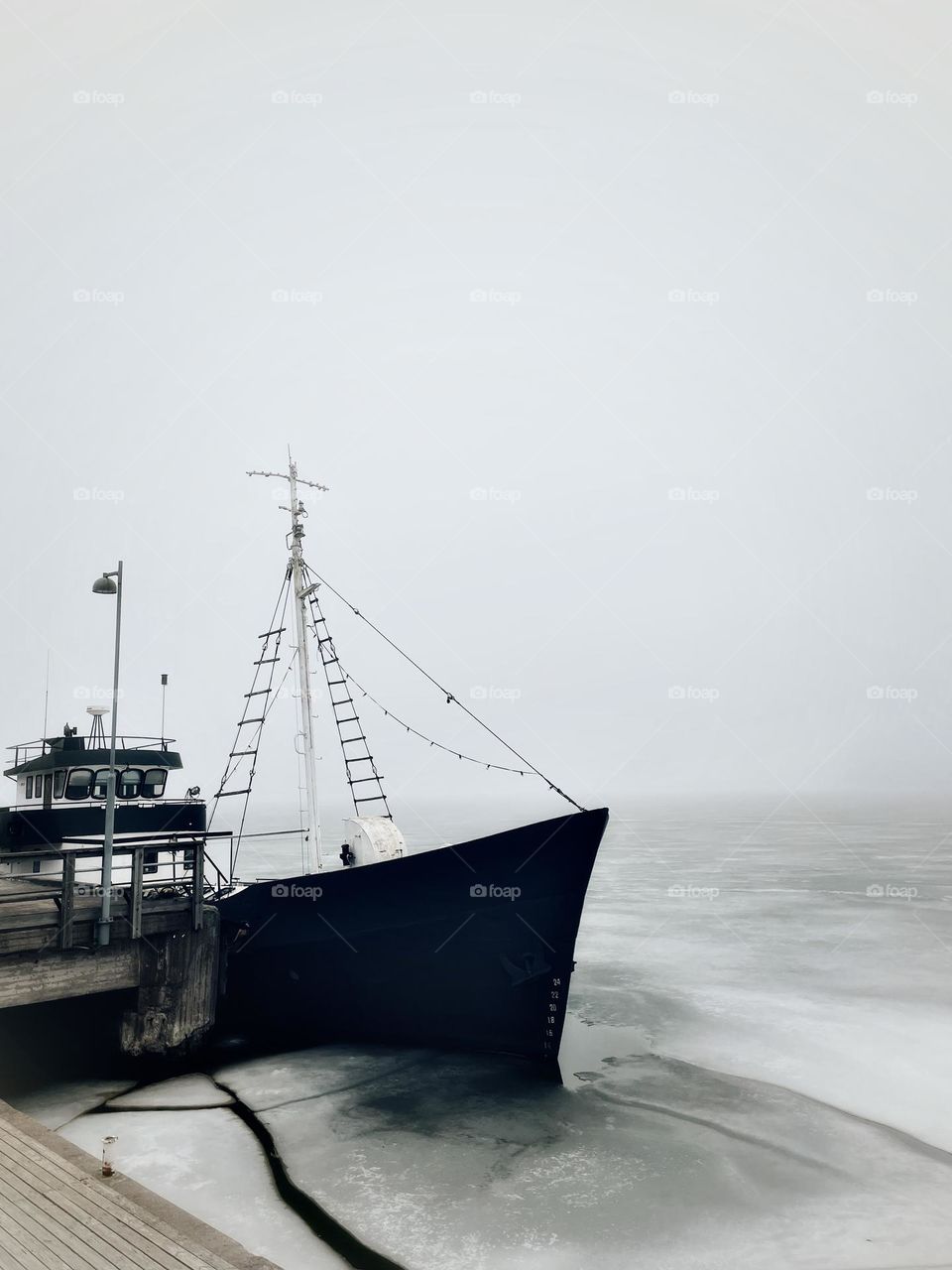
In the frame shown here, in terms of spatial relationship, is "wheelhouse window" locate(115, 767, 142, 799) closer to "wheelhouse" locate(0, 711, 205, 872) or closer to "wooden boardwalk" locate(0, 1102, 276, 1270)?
"wheelhouse" locate(0, 711, 205, 872)

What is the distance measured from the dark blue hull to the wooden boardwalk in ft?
26.8

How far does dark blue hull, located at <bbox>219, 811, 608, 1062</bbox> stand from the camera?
54.6 ft

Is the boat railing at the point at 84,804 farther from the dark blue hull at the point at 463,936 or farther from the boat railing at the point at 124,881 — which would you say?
the dark blue hull at the point at 463,936

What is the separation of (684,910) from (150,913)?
24567mm

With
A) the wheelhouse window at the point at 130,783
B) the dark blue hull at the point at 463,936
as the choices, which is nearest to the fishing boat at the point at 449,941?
the dark blue hull at the point at 463,936

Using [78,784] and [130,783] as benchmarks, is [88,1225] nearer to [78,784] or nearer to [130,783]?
[78,784]

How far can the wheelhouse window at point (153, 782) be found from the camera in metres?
19.9

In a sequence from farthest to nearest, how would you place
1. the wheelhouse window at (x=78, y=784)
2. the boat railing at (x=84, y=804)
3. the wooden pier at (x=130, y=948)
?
the boat railing at (x=84, y=804), the wheelhouse window at (x=78, y=784), the wooden pier at (x=130, y=948)

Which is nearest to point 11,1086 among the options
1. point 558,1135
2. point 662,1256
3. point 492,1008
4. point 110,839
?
point 110,839

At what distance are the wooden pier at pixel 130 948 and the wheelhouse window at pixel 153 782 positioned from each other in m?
2.32

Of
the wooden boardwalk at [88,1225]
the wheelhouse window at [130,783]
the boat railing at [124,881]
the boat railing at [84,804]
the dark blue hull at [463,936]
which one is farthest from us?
the wheelhouse window at [130,783]

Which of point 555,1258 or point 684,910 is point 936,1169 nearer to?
point 555,1258

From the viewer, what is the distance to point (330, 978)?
17438 millimetres

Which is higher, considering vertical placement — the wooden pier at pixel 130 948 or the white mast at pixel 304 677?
the white mast at pixel 304 677
